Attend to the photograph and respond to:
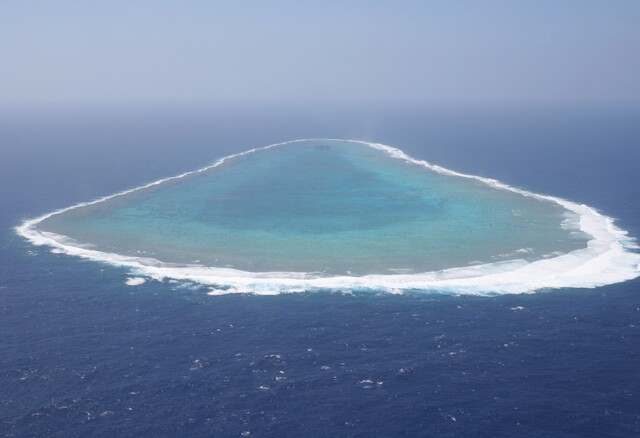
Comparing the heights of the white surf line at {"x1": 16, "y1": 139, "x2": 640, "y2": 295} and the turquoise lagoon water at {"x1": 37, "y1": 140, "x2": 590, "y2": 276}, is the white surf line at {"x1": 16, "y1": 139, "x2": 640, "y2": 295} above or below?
below

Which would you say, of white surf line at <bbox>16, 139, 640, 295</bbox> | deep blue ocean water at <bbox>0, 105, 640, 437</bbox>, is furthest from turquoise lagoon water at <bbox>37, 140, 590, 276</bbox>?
deep blue ocean water at <bbox>0, 105, 640, 437</bbox>

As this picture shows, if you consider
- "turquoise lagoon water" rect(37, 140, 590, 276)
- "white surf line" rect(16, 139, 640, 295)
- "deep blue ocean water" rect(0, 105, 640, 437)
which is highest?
"turquoise lagoon water" rect(37, 140, 590, 276)

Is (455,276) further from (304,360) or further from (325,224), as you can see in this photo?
(325,224)

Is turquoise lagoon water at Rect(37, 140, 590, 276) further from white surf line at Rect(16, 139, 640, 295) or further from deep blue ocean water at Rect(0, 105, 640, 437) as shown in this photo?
deep blue ocean water at Rect(0, 105, 640, 437)

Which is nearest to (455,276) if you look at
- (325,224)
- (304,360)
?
(304,360)

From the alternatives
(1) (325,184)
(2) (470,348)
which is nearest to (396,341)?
(2) (470,348)

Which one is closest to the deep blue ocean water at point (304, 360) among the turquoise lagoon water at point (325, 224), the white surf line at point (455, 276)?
the white surf line at point (455, 276)

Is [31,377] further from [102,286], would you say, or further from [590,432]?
[590,432]

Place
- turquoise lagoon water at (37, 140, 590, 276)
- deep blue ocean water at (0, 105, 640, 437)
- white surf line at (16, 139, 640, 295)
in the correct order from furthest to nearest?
1. turquoise lagoon water at (37, 140, 590, 276)
2. white surf line at (16, 139, 640, 295)
3. deep blue ocean water at (0, 105, 640, 437)
